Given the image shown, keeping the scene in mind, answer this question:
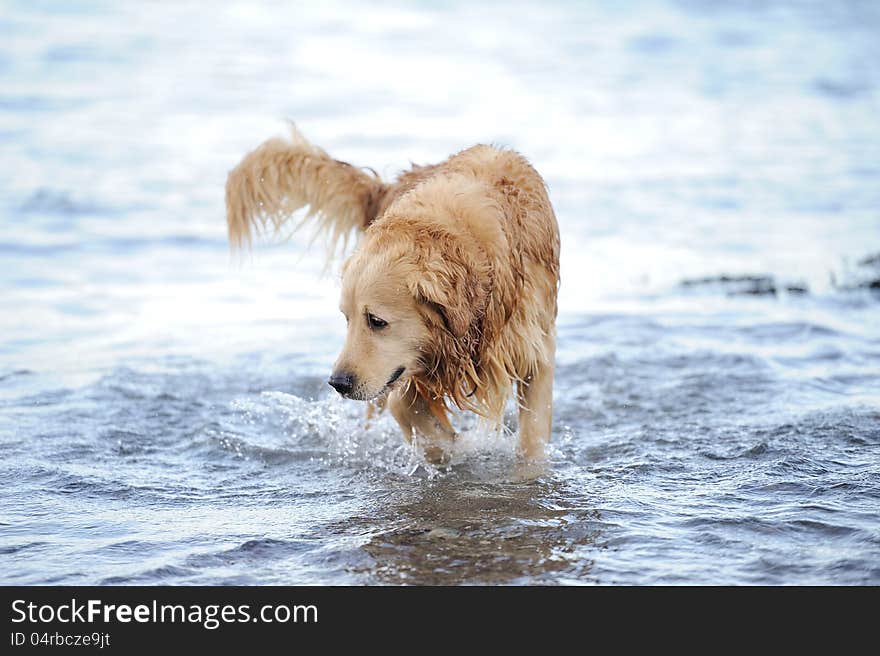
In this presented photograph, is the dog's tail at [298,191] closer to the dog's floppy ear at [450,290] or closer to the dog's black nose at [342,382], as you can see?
the dog's floppy ear at [450,290]

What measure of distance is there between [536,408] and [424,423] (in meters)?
0.56

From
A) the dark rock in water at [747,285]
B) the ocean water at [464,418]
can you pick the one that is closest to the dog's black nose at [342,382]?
the ocean water at [464,418]

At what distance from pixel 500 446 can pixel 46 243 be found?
6487 millimetres

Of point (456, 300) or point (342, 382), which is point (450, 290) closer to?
point (456, 300)

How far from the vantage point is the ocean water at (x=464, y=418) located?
16.1ft

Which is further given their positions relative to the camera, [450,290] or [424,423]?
[424,423]

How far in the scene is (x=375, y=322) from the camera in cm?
501

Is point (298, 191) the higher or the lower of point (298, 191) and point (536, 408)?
the higher

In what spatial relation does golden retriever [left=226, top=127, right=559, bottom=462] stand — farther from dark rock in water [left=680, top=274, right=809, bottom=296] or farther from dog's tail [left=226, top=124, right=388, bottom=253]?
dark rock in water [left=680, top=274, right=809, bottom=296]

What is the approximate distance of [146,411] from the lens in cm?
700

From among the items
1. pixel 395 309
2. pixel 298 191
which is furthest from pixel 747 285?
pixel 395 309

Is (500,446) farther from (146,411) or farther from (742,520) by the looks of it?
(146,411)

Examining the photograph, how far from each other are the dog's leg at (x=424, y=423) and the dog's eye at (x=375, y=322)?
2.27 feet
